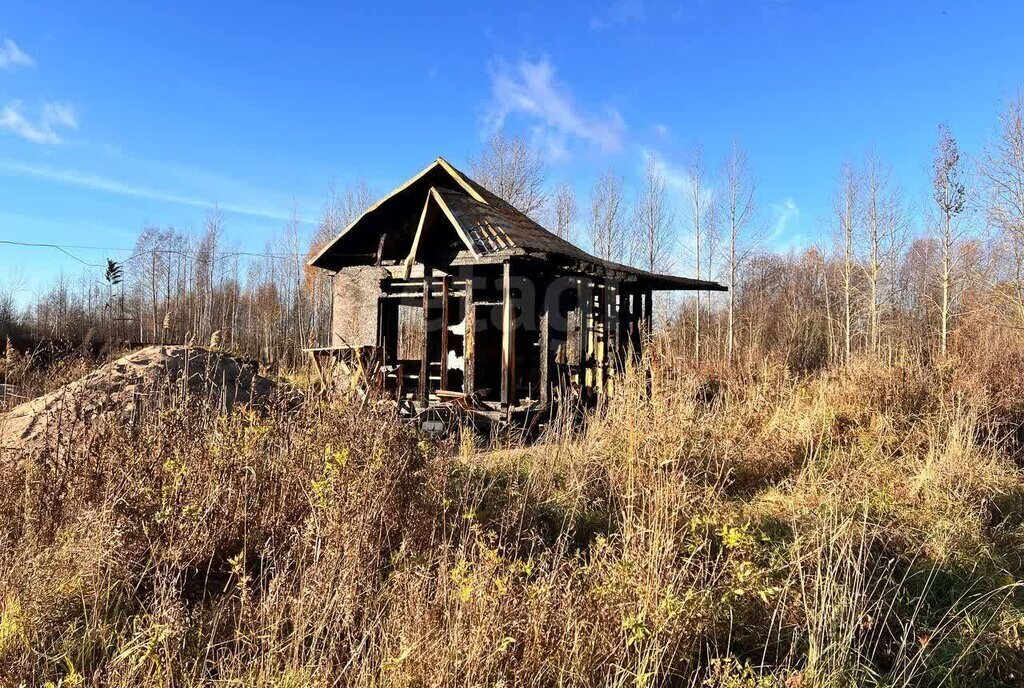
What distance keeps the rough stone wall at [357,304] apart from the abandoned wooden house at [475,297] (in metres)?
0.03

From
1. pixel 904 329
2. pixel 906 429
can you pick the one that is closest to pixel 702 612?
pixel 906 429

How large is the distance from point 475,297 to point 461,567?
891cm

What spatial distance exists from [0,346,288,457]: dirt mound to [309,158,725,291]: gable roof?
12.5 feet

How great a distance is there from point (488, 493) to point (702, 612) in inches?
93.0

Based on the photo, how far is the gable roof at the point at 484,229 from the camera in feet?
31.3

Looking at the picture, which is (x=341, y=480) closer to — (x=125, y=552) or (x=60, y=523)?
(x=125, y=552)

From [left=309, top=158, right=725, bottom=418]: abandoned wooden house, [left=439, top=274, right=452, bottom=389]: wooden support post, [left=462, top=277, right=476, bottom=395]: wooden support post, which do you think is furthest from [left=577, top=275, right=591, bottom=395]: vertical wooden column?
[left=439, top=274, right=452, bottom=389]: wooden support post

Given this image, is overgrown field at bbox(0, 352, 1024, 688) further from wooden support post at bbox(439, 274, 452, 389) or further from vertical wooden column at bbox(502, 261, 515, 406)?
wooden support post at bbox(439, 274, 452, 389)

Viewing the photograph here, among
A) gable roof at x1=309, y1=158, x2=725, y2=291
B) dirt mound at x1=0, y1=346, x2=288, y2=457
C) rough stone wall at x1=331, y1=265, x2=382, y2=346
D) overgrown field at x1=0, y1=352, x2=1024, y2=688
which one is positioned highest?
gable roof at x1=309, y1=158, x2=725, y2=291

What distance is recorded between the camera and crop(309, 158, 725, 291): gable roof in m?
9.54

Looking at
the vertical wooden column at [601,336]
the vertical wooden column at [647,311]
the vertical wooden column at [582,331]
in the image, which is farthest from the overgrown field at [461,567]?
the vertical wooden column at [647,311]

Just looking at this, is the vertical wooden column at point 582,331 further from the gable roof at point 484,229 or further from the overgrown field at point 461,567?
the overgrown field at point 461,567

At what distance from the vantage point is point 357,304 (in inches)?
495

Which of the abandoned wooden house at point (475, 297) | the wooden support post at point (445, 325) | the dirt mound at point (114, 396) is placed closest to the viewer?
the dirt mound at point (114, 396)
